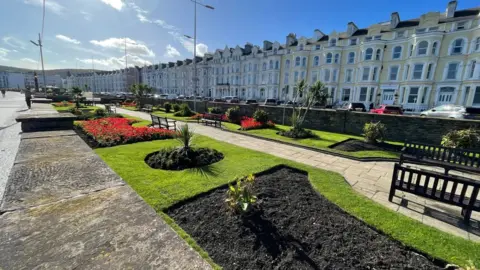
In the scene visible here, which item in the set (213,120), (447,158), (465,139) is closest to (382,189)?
(447,158)

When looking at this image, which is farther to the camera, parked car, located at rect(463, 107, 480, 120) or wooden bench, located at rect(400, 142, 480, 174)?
parked car, located at rect(463, 107, 480, 120)

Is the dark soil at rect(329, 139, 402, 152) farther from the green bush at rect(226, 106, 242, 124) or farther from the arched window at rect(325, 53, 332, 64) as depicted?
the arched window at rect(325, 53, 332, 64)

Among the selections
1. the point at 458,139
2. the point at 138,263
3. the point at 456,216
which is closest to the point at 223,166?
the point at 138,263

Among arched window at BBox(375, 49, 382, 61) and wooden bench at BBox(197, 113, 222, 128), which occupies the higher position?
arched window at BBox(375, 49, 382, 61)

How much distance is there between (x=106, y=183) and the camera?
2.90m

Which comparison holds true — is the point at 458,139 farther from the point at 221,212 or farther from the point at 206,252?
the point at 206,252

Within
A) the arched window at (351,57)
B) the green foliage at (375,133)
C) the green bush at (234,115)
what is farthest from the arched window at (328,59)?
the green foliage at (375,133)

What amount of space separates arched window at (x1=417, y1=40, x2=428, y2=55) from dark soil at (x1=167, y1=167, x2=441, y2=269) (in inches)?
1312

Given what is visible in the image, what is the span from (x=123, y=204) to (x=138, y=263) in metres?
0.99

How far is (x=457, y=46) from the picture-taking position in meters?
→ 24.7

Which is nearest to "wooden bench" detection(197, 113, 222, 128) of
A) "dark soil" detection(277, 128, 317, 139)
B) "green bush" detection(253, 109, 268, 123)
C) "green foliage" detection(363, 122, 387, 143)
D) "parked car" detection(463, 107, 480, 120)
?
"green bush" detection(253, 109, 268, 123)

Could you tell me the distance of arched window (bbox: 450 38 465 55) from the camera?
24406 mm

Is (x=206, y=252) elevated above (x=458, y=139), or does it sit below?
below

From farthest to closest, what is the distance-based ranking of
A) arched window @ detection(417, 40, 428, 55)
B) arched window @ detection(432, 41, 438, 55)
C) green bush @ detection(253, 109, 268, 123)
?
arched window @ detection(417, 40, 428, 55) → arched window @ detection(432, 41, 438, 55) → green bush @ detection(253, 109, 268, 123)
